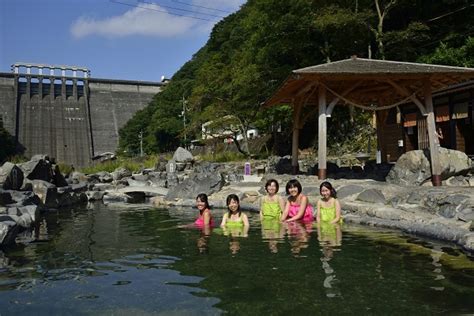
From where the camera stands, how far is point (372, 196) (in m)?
9.33

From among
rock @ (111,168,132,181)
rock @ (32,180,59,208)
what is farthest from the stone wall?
rock @ (32,180,59,208)

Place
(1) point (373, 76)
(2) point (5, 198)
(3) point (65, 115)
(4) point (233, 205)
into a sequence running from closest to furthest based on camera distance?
1. (4) point (233, 205)
2. (2) point (5, 198)
3. (1) point (373, 76)
4. (3) point (65, 115)

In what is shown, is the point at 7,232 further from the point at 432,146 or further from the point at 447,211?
the point at 432,146

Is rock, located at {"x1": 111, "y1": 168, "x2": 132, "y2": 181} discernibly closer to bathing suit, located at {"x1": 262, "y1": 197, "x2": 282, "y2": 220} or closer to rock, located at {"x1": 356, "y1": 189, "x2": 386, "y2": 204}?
bathing suit, located at {"x1": 262, "y1": 197, "x2": 282, "y2": 220}

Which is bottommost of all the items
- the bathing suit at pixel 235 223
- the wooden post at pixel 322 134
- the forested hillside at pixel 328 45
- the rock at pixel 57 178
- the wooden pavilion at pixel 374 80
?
the bathing suit at pixel 235 223

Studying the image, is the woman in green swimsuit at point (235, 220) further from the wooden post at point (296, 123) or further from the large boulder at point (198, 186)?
the wooden post at point (296, 123)

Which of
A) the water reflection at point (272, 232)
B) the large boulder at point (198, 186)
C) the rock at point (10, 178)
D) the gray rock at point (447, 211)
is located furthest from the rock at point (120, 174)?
the gray rock at point (447, 211)

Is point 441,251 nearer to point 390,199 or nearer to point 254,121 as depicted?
point 390,199

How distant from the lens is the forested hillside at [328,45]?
20.6m

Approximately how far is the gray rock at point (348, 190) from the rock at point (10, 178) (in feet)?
31.2

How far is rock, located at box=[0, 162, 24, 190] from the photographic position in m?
12.8

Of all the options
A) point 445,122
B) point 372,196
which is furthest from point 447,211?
point 445,122

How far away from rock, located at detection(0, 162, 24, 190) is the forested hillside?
46.0 ft

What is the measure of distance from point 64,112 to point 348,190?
214ft
